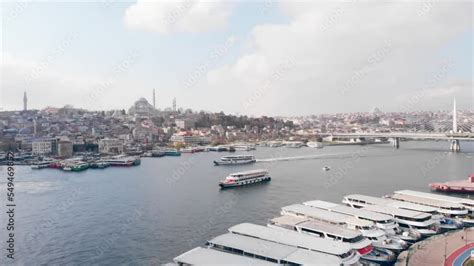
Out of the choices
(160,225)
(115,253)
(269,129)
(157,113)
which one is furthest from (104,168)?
(157,113)

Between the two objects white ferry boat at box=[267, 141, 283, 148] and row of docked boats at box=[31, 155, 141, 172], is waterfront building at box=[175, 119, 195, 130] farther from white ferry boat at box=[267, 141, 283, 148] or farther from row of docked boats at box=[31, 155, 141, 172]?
row of docked boats at box=[31, 155, 141, 172]

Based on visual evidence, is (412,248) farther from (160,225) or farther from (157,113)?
(157,113)

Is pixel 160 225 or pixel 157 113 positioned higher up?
pixel 157 113

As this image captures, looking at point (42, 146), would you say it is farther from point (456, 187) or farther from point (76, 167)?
point (456, 187)

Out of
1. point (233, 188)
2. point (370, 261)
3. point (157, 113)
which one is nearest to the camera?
point (370, 261)

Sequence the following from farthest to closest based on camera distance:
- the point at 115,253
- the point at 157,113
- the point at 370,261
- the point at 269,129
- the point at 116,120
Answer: the point at 157,113, the point at 269,129, the point at 116,120, the point at 115,253, the point at 370,261

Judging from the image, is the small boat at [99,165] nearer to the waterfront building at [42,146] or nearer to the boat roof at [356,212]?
the waterfront building at [42,146]

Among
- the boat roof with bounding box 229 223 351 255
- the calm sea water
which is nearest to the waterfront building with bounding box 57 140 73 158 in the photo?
the calm sea water

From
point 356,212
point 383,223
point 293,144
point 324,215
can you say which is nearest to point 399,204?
point 356,212
